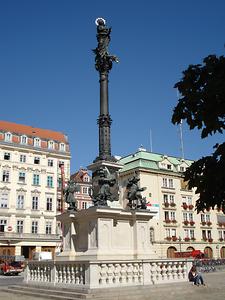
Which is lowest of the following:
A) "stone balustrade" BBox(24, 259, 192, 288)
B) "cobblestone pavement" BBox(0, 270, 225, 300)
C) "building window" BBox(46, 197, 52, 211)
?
"cobblestone pavement" BBox(0, 270, 225, 300)

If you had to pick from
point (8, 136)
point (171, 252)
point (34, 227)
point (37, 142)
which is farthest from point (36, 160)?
point (171, 252)

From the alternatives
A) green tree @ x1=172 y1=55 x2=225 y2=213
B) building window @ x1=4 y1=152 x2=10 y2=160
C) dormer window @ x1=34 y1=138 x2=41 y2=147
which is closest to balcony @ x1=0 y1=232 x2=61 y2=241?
building window @ x1=4 y1=152 x2=10 y2=160

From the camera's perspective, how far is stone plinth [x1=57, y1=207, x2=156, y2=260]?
15.7m

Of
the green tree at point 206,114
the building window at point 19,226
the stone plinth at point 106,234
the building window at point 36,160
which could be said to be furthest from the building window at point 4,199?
the green tree at point 206,114

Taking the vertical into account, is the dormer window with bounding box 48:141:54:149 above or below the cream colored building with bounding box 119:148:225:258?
above

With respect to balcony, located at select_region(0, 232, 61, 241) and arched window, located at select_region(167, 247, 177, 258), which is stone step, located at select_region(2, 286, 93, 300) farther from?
arched window, located at select_region(167, 247, 177, 258)

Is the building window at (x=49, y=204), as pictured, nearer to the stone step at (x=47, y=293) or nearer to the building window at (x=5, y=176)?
the building window at (x=5, y=176)

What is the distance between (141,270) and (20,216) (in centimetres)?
4623

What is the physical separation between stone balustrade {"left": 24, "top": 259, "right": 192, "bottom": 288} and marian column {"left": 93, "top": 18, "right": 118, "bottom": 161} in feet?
17.9

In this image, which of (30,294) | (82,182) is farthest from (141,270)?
(82,182)

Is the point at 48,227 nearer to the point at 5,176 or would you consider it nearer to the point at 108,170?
the point at 5,176

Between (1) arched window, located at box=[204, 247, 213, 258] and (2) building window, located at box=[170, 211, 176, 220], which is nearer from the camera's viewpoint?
(2) building window, located at box=[170, 211, 176, 220]

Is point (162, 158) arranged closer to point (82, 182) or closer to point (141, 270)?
point (82, 182)

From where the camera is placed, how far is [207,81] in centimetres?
616
